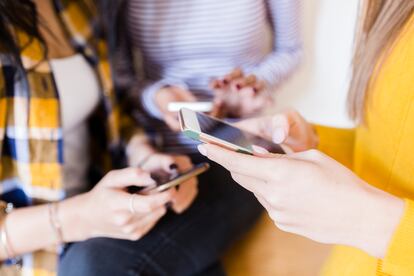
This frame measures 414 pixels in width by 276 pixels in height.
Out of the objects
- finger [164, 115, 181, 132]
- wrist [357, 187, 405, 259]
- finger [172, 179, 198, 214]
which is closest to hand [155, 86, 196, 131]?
finger [164, 115, 181, 132]

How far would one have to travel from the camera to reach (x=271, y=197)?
1.54ft

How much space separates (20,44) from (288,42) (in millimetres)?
515

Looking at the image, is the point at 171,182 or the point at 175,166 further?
the point at 175,166

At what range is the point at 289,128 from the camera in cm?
61

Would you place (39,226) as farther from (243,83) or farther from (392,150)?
(392,150)

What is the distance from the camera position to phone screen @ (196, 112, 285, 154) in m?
0.56

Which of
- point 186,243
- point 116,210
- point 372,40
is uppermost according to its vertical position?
point 372,40

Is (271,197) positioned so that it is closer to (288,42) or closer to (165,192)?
(165,192)

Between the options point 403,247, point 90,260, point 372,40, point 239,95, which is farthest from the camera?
point 239,95

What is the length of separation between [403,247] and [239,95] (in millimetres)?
393

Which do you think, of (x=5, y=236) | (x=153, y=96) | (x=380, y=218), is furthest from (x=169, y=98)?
(x=380, y=218)

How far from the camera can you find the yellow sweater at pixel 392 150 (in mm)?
448

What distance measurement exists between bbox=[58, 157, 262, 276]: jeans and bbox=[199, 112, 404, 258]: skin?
27 centimetres

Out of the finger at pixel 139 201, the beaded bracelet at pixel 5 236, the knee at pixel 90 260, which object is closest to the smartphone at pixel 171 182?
the finger at pixel 139 201
